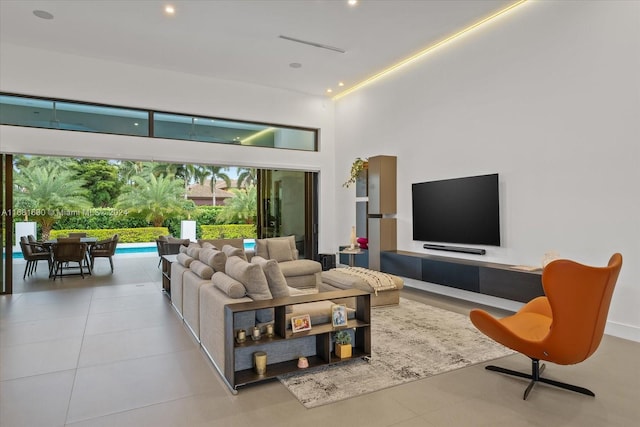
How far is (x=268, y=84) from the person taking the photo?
829 centimetres

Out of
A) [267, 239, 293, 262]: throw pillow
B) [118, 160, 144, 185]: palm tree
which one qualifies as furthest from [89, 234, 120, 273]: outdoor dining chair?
[118, 160, 144, 185]: palm tree

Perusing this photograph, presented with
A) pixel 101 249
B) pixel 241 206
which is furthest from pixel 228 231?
pixel 101 249

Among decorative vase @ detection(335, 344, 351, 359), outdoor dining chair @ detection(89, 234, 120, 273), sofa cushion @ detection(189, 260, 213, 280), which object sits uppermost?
sofa cushion @ detection(189, 260, 213, 280)

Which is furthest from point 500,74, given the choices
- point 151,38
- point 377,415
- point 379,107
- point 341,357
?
point 151,38

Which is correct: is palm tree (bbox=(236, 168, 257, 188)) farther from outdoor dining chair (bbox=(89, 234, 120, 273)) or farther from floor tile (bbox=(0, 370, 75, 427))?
floor tile (bbox=(0, 370, 75, 427))

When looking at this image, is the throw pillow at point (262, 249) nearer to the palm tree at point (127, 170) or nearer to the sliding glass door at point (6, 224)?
the sliding glass door at point (6, 224)

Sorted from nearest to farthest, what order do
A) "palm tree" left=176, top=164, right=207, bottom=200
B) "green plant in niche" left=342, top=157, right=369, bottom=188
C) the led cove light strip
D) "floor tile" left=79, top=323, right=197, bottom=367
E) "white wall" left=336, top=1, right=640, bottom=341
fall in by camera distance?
1. "floor tile" left=79, top=323, right=197, bottom=367
2. "white wall" left=336, top=1, right=640, bottom=341
3. the led cove light strip
4. "green plant in niche" left=342, top=157, right=369, bottom=188
5. "palm tree" left=176, top=164, right=207, bottom=200

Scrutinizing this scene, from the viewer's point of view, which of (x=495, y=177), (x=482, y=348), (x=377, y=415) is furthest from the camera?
(x=495, y=177)

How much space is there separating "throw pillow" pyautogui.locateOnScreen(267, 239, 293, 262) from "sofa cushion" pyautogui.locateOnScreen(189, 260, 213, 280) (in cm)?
251

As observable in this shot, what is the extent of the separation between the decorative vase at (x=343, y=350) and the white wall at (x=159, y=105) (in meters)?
5.59

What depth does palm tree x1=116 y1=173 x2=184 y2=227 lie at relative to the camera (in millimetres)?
15047

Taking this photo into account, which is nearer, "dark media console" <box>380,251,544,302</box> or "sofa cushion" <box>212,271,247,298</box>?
"sofa cushion" <box>212,271,247,298</box>

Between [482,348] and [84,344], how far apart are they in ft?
13.2

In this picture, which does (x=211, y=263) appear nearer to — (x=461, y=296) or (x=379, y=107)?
(x=461, y=296)
